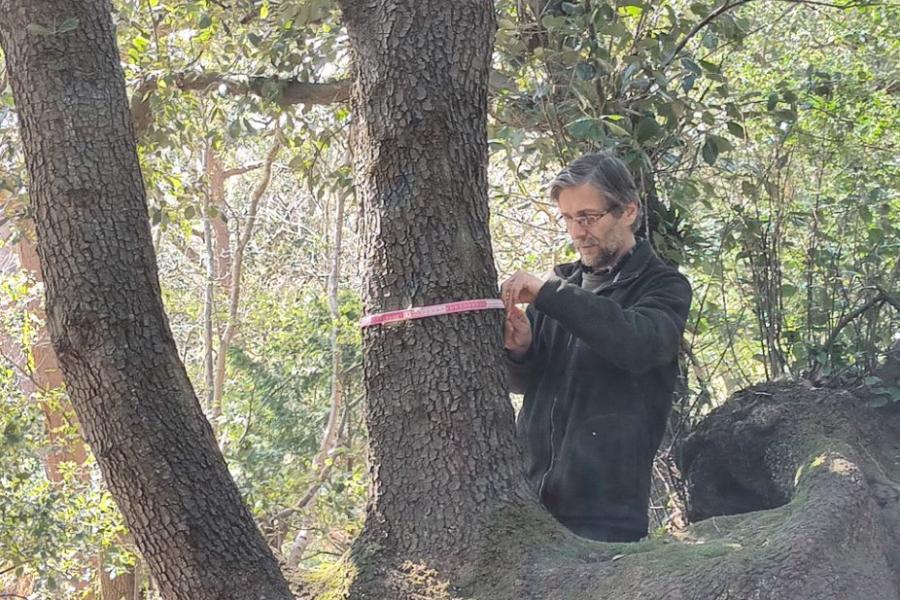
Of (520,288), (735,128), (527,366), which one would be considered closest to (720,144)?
(735,128)

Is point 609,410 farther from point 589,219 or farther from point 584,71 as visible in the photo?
point 584,71

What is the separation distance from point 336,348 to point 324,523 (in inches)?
57.7

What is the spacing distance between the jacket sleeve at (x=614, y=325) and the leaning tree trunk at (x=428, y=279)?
15 centimetres

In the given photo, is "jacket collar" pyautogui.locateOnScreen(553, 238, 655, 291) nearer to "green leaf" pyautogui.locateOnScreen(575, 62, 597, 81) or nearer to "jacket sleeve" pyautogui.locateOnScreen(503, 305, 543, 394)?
"jacket sleeve" pyautogui.locateOnScreen(503, 305, 543, 394)

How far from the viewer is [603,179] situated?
8.36 feet

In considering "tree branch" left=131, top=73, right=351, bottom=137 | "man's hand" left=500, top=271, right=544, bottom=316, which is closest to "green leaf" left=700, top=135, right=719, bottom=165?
"man's hand" left=500, top=271, right=544, bottom=316

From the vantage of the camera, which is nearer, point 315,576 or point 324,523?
point 315,576

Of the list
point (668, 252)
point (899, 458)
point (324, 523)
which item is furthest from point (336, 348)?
point (899, 458)

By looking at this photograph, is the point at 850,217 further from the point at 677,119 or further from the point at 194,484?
the point at 194,484

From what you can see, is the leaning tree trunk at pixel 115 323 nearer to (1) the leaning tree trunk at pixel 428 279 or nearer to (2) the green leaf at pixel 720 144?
(1) the leaning tree trunk at pixel 428 279

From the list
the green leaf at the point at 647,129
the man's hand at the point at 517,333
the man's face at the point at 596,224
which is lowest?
the man's hand at the point at 517,333

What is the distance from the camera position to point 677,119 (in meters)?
3.42

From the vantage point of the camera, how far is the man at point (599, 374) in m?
2.44

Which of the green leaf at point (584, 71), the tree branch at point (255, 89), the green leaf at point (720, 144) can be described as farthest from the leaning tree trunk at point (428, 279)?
the tree branch at point (255, 89)
